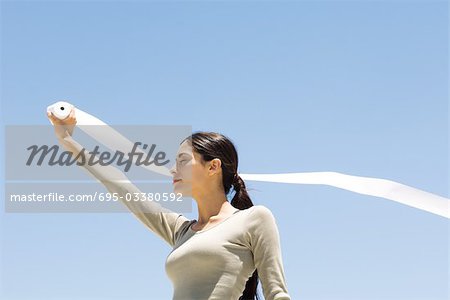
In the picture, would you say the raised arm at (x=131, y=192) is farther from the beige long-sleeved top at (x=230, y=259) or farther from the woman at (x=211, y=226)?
the beige long-sleeved top at (x=230, y=259)

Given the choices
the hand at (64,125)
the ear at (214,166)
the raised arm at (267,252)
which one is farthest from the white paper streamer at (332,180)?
the raised arm at (267,252)

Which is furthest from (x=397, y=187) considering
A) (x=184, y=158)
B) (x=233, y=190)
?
(x=184, y=158)

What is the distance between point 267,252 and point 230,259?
15cm

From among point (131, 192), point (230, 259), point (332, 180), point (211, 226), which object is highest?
point (332, 180)

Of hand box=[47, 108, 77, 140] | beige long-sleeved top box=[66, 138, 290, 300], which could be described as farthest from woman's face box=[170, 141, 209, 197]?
hand box=[47, 108, 77, 140]

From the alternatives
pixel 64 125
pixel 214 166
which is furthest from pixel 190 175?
pixel 64 125

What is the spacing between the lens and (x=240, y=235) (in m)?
2.86

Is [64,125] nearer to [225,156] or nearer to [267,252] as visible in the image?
[225,156]

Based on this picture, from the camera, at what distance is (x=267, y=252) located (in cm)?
282

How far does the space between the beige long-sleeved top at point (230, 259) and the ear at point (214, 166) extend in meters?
0.21

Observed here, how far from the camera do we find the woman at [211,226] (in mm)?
2809

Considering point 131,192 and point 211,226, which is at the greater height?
point 131,192

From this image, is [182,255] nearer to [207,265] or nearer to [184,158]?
[207,265]

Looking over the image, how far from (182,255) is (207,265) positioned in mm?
119
